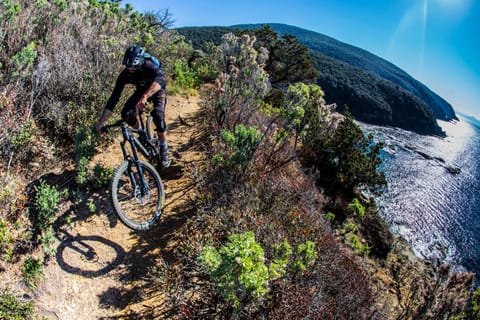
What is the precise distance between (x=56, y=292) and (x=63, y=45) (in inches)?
193

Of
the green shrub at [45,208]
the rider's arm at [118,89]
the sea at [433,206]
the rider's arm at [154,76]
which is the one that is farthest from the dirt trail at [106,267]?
the sea at [433,206]

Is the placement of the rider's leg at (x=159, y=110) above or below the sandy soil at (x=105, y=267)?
above

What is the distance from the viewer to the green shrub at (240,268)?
2215 millimetres

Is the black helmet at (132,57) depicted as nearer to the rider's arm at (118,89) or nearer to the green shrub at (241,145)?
the rider's arm at (118,89)

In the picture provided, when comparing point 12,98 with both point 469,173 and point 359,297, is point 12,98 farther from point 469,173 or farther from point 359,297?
point 469,173

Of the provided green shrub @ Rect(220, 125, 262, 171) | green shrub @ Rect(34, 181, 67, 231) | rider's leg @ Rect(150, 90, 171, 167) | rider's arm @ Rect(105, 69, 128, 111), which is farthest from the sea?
green shrub @ Rect(34, 181, 67, 231)

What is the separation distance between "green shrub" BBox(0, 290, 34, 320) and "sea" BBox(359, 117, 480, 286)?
21059mm

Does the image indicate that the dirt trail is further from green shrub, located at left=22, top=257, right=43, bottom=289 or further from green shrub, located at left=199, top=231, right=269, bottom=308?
green shrub, located at left=199, top=231, right=269, bottom=308

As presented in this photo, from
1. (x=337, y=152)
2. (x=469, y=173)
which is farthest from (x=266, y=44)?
(x=469, y=173)

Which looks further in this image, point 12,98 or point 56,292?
point 12,98

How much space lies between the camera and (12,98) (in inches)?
165

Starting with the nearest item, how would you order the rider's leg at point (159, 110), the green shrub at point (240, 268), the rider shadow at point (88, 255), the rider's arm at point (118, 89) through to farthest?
the green shrub at point (240, 268), the rider shadow at point (88, 255), the rider's arm at point (118, 89), the rider's leg at point (159, 110)

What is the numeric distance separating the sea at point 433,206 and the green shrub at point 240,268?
→ 65.6 ft

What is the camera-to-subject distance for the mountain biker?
368cm
